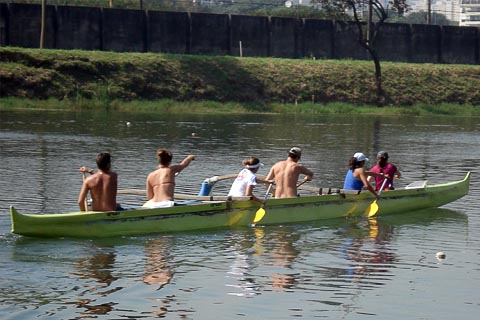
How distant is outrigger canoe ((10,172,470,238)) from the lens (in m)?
19.5

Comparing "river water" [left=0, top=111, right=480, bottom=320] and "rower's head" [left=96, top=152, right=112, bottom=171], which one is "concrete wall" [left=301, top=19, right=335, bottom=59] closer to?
"river water" [left=0, top=111, right=480, bottom=320]

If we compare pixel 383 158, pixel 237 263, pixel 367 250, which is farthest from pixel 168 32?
pixel 237 263

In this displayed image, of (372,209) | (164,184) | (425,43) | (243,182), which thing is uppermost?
(425,43)

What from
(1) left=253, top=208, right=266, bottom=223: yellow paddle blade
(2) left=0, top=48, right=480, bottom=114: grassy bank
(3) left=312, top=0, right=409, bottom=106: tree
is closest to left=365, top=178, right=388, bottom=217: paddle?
(1) left=253, top=208, right=266, bottom=223: yellow paddle blade

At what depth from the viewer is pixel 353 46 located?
252 ft

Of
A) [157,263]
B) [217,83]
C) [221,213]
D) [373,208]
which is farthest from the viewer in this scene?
[217,83]

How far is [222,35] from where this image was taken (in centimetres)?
7250

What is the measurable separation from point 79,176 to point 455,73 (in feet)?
160

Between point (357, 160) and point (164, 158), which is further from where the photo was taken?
point (357, 160)

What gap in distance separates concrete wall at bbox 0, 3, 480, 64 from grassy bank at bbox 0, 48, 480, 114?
3847 millimetres

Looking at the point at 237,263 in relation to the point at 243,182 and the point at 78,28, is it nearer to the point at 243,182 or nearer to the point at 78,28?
the point at 243,182

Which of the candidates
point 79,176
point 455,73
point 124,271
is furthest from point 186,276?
point 455,73

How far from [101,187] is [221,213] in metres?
2.90

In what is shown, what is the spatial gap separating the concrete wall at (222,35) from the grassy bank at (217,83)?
3.85 meters
